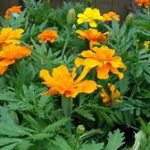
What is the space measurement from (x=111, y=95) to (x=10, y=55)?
250mm

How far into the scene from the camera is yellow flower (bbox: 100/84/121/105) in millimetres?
1142

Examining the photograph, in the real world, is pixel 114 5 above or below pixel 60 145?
below

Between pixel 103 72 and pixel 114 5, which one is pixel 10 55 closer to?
pixel 103 72

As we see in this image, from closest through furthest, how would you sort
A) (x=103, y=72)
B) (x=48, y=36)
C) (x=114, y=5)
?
(x=103, y=72), (x=48, y=36), (x=114, y=5)

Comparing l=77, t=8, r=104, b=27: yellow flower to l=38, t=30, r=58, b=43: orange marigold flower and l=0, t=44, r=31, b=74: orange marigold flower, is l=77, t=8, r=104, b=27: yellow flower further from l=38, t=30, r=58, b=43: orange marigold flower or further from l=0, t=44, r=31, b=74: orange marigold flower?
l=0, t=44, r=31, b=74: orange marigold flower

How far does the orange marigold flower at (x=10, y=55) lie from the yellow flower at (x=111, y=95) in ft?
0.67

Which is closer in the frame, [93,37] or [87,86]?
[87,86]

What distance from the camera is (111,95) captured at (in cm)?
115

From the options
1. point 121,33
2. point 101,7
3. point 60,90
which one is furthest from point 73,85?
point 101,7

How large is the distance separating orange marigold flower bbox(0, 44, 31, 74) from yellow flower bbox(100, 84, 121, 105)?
204mm

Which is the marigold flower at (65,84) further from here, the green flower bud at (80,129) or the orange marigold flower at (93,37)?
the orange marigold flower at (93,37)

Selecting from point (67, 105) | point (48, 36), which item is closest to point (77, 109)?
point (67, 105)

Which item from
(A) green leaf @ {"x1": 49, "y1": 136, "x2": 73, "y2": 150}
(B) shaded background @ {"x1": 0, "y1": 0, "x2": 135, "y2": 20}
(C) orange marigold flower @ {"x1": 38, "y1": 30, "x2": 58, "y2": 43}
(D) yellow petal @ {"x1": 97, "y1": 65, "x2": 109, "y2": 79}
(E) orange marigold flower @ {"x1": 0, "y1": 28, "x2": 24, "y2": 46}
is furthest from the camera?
(B) shaded background @ {"x1": 0, "y1": 0, "x2": 135, "y2": 20}

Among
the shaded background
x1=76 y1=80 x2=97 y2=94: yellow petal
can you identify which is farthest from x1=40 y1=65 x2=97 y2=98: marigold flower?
the shaded background
